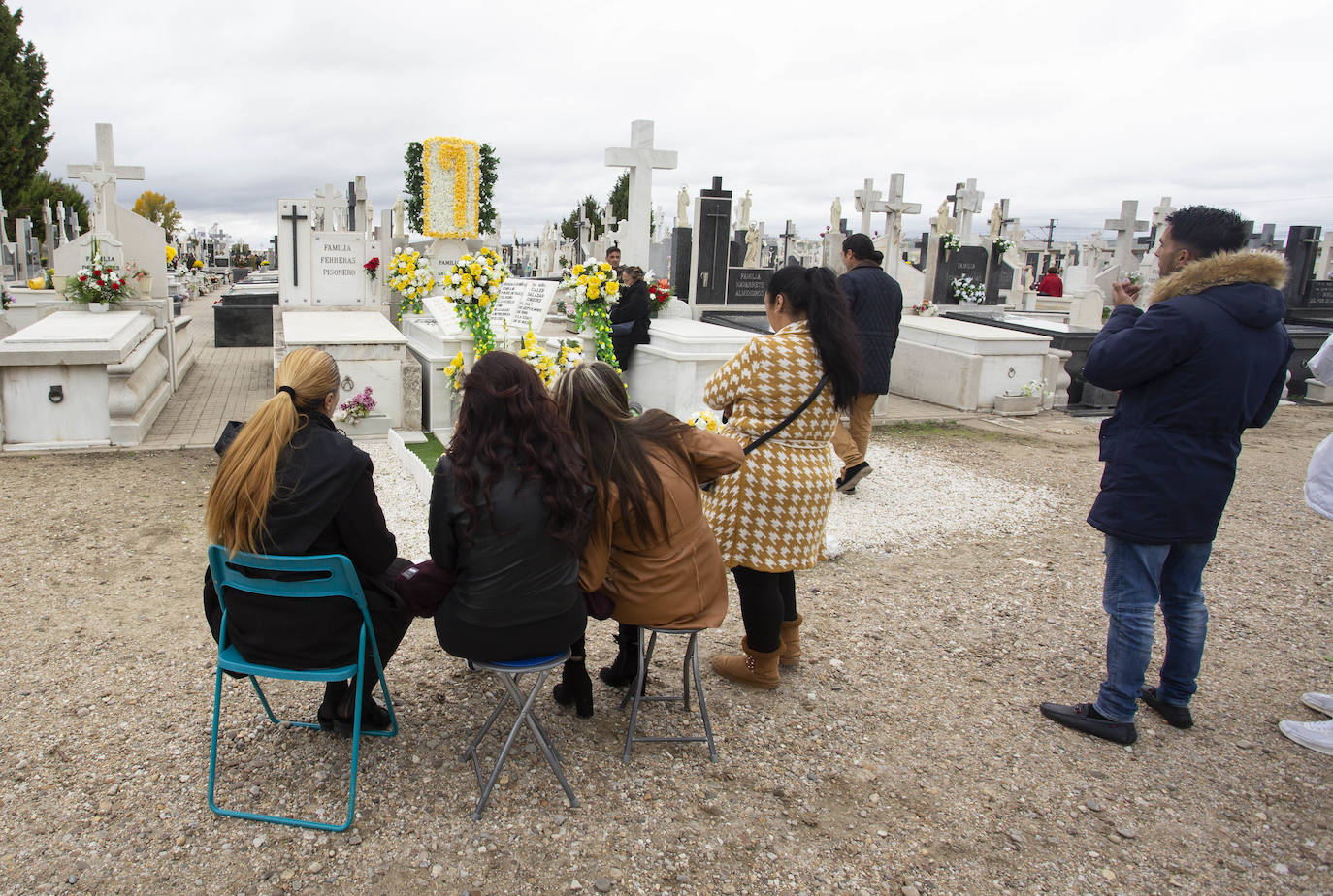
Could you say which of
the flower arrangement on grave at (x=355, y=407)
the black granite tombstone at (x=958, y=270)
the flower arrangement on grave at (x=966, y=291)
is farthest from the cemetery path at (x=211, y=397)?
the black granite tombstone at (x=958, y=270)

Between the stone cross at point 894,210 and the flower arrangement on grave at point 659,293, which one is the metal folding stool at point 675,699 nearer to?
the flower arrangement on grave at point 659,293

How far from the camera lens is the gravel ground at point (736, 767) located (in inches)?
95.9

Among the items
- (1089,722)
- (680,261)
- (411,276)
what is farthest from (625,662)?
(680,261)

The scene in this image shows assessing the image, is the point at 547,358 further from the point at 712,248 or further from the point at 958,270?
the point at 958,270

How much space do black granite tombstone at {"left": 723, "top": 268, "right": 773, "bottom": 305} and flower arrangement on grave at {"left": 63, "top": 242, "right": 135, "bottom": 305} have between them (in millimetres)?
9503

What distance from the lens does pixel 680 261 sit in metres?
16.4

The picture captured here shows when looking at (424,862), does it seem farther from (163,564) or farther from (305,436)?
(163,564)

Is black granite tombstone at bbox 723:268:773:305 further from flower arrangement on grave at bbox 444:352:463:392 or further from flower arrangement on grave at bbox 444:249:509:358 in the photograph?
flower arrangement on grave at bbox 444:352:463:392

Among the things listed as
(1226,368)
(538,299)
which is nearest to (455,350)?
(538,299)

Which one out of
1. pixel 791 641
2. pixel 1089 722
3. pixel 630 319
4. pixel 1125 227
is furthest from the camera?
pixel 1125 227

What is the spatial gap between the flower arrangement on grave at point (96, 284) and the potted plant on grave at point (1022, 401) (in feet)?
31.4

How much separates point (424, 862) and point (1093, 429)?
29.0 ft

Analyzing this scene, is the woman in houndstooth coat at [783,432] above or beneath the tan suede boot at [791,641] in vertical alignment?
above

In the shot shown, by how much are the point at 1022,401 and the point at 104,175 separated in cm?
1077
